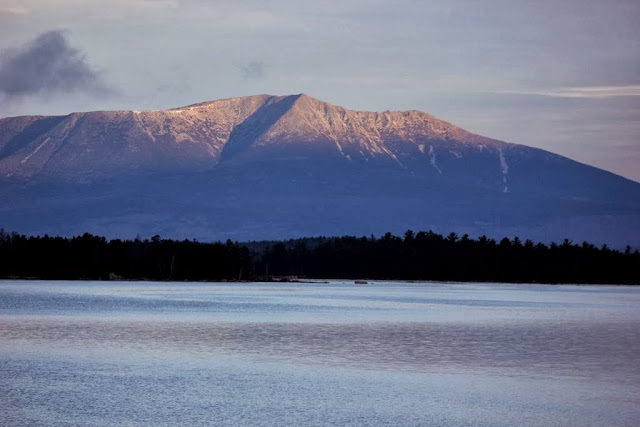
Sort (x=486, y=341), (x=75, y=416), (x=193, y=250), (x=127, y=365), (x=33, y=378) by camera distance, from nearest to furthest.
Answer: (x=75, y=416), (x=33, y=378), (x=127, y=365), (x=486, y=341), (x=193, y=250)

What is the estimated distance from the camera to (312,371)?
41.1 metres

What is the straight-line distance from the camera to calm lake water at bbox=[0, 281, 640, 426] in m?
31.5

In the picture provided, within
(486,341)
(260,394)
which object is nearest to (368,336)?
A: (486,341)

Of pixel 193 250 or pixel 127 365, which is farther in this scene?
pixel 193 250

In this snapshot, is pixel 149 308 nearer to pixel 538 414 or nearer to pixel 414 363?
pixel 414 363

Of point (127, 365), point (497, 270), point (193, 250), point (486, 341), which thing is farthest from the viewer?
point (497, 270)

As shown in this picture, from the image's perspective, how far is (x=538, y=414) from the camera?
3183cm

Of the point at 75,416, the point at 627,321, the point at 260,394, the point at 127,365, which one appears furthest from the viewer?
A: the point at 627,321

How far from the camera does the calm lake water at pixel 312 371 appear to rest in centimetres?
3147

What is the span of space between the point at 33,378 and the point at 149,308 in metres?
46.8

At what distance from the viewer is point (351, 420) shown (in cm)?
3061

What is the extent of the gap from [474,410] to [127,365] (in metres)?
15.4

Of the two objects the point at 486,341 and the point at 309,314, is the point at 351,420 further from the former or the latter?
the point at 309,314

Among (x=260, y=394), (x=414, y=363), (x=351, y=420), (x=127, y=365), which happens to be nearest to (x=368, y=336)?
(x=414, y=363)
